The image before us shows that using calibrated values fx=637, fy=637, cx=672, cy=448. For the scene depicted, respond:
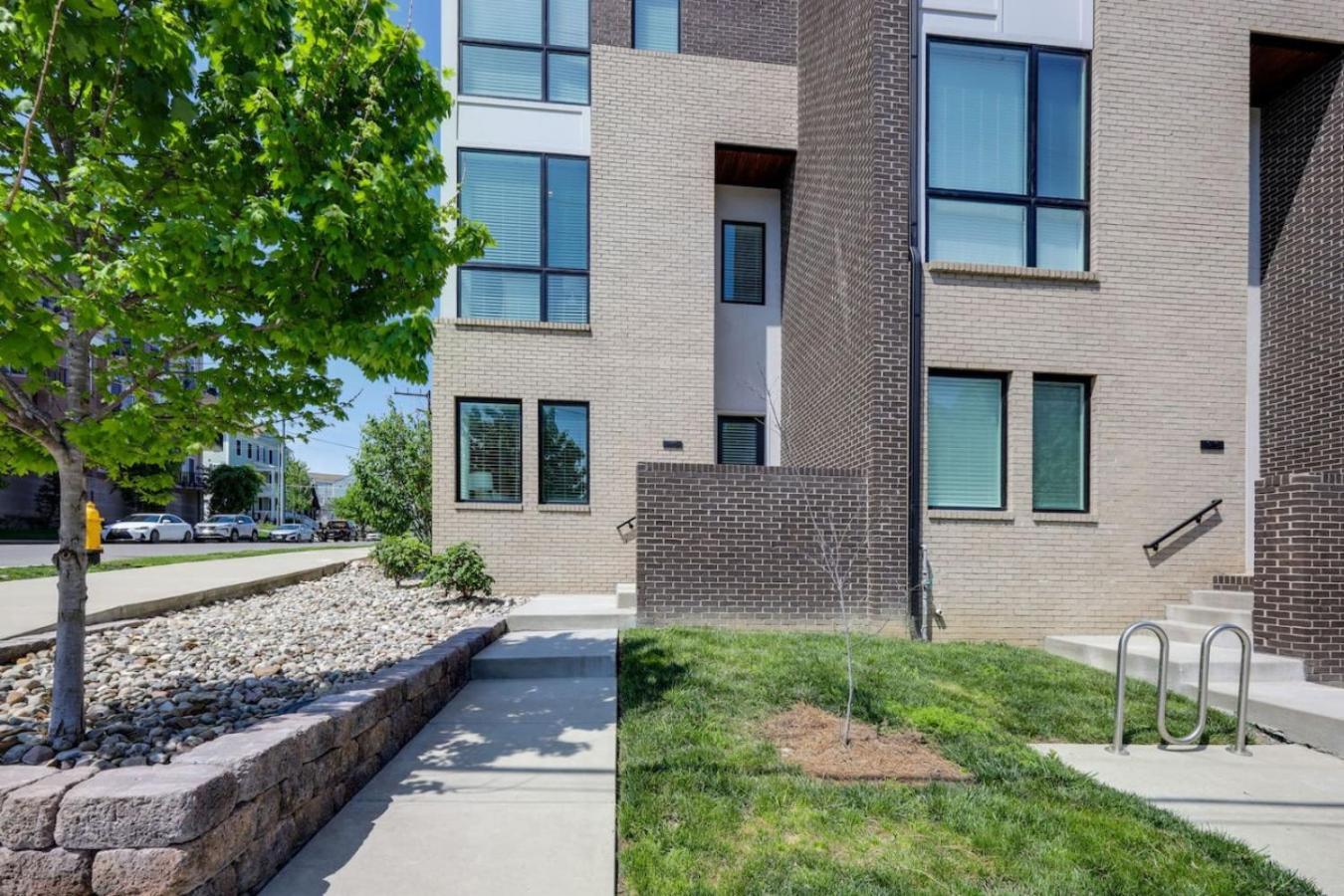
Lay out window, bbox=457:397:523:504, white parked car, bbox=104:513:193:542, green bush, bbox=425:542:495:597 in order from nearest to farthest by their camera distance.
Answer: green bush, bbox=425:542:495:597 < window, bbox=457:397:523:504 < white parked car, bbox=104:513:193:542

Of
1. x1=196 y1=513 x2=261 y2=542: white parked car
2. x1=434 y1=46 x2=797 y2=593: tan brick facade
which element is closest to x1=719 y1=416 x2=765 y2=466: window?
x1=434 y1=46 x2=797 y2=593: tan brick facade

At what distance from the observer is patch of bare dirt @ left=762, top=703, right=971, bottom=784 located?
3.84m

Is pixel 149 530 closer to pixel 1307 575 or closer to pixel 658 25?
pixel 658 25

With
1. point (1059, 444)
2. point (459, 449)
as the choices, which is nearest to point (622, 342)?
point (459, 449)

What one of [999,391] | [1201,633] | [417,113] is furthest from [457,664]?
[1201,633]

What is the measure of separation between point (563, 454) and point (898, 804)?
679 cm

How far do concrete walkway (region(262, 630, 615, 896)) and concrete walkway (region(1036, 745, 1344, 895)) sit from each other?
3.21 metres

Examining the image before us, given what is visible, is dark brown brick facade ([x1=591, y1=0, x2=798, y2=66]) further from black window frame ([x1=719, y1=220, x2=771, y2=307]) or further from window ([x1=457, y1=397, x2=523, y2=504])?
window ([x1=457, y1=397, x2=523, y2=504])

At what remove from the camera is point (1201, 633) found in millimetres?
6809

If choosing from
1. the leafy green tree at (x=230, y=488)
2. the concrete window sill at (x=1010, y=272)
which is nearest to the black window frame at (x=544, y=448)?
the concrete window sill at (x=1010, y=272)

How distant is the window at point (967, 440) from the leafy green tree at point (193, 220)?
5956mm

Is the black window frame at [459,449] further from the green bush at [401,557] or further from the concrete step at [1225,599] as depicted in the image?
Answer: the concrete step at [1225,599]

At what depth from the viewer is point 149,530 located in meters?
26.1

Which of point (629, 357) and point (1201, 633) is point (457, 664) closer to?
point (629, 357)
